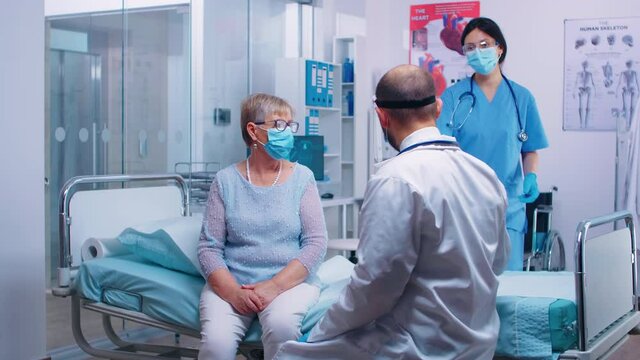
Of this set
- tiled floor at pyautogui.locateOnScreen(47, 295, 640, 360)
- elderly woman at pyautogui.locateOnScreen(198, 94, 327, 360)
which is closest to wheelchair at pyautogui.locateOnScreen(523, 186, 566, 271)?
tiled floor at pyautogui.locateOnScreen(47, 295, 640, 360)

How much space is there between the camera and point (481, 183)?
1825 millimetres

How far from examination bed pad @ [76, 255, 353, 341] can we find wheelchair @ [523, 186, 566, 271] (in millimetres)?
2413

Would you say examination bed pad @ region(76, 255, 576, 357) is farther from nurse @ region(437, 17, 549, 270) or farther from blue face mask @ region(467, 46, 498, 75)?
blue face mask @ region(467, 46, 498, 75)

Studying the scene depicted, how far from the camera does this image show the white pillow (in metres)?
2.73

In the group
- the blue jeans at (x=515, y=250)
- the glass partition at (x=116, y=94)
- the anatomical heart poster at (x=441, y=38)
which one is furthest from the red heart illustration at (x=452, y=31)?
the blue jeans at (x=515, y=250)

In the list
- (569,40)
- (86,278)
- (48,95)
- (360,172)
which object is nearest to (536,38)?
(569,40)

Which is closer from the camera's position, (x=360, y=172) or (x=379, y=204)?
(x=379, y=204)

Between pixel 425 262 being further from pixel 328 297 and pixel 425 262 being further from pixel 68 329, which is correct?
pixel 68 329

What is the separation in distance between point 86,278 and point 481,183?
1564mm

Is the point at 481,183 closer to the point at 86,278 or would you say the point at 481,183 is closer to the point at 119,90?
the point at 86,278

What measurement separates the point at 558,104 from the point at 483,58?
2.70 m

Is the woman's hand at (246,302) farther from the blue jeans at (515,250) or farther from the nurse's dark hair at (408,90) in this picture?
the blue jeans at (515,250)

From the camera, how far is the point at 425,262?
5.82 feet

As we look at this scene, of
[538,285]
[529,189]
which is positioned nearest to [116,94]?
[529,189]
